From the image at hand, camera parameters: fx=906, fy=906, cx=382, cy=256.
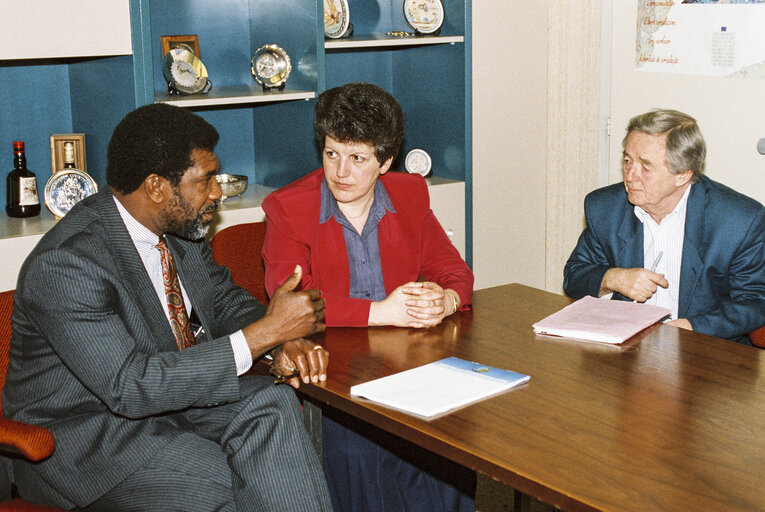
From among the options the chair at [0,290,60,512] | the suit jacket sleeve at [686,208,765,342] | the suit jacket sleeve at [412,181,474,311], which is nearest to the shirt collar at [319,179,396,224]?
the suit jacket sleeve at [412,181,474,311]

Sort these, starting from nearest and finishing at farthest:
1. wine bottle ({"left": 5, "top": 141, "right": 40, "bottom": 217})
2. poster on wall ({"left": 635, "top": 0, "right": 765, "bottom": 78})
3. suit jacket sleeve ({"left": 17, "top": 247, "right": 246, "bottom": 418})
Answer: suit jacket sleeve ({"left": 17, "top": 247, "right": 246, "bottom": 418}) < wine bottle ({"left": 5, "top": 141, "right": 40, "bottom": 217}) < poster on wall ({"left": 635, "top": 0, "right": 765, "bottom": 78})

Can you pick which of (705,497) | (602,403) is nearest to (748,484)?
(705,497)

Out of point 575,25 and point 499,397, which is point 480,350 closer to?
point 499,397

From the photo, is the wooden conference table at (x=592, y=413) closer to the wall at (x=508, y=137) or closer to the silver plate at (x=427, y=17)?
the wall at (x=508, y=137)

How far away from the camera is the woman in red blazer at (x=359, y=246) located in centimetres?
250

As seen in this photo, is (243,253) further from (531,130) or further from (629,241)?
(531,130)

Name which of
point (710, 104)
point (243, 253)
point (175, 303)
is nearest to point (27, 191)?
point (243, 253)

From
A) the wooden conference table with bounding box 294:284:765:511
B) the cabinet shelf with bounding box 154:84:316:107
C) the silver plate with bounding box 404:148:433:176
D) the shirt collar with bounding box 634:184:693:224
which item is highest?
the cabinet shelf with bounding box 154:84:316:107

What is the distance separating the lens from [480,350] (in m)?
2.15

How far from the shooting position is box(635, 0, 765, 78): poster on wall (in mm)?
3490

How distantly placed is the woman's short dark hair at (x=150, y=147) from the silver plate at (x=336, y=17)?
1.76 m

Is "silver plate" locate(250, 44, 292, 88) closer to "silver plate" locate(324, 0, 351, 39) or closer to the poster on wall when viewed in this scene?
"silver plate" locate(324, 0, 351, 39)

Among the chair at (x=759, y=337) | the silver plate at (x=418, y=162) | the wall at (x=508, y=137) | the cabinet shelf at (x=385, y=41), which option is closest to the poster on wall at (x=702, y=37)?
the wall at (x=508, y=137)

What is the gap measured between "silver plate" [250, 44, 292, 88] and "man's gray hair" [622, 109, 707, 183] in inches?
59.1
